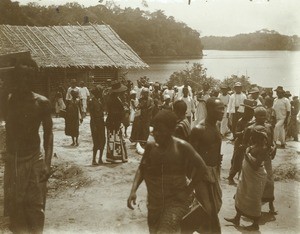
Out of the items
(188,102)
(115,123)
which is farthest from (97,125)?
(188,102)

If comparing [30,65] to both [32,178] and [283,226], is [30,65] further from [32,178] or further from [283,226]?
[283,226]

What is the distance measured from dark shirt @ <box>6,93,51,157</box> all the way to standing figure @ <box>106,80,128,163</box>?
15.7 ft

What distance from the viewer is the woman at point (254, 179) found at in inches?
236

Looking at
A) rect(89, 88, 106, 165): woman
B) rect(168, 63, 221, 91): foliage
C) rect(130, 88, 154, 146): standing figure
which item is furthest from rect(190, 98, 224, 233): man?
rect(168, 63, 221, 91): foliage

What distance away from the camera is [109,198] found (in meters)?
7.24

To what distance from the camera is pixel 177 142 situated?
161 inches

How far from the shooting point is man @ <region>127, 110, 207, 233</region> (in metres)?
3.99

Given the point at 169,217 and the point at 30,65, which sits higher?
the point at 30,65

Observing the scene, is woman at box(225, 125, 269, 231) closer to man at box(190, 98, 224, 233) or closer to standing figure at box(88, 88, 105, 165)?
man at box(190, 98, 224, 233)

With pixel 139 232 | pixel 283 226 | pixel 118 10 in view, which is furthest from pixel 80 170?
pixel 118 10

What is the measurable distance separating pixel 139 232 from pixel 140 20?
28195 millimetres

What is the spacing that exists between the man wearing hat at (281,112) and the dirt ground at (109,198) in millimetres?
1134

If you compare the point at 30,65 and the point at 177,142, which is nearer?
the point at 177,142

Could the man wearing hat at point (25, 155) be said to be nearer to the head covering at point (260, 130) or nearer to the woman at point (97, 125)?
the head covering at point (260, 130)
